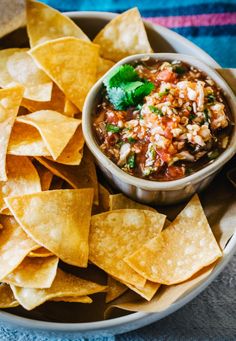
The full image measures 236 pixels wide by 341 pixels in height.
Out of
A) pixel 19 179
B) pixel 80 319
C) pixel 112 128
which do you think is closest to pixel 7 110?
pixel 19 179

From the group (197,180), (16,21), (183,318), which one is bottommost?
(183,318)

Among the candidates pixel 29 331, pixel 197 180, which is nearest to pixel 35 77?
pixel 197 180

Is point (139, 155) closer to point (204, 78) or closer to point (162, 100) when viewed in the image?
point (162, 100)

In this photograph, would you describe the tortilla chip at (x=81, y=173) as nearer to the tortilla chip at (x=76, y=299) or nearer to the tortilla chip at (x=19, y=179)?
the tortilla chip at (x=19, y=179)

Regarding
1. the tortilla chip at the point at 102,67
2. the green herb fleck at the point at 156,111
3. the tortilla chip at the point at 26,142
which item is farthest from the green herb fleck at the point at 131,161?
the tortilla chip at the point at 102,67

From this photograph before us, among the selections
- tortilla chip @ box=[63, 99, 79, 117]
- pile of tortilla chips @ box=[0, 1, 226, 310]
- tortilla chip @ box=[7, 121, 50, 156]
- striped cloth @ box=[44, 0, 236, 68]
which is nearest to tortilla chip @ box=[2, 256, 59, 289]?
pile of tortilla chips @ box=[0, 1, 226, 310]

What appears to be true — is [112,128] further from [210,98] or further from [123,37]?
[123,37]

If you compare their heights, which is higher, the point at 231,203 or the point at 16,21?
the point at 16,21
